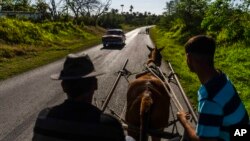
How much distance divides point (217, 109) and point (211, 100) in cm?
9

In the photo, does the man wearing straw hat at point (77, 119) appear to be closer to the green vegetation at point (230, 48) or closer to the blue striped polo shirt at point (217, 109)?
the blue striped polo shirt at point (217, 109)

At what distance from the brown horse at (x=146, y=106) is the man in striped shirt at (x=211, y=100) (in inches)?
67.6

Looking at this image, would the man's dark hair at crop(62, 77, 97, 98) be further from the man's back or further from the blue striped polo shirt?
the blue striped polo shirt

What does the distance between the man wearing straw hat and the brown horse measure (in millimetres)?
1869

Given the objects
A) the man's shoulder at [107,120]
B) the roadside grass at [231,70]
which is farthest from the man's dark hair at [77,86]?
the roadside grass at [231,70]

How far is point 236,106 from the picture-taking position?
3562 mm

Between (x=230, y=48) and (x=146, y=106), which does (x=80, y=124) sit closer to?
(x=146, y=106)

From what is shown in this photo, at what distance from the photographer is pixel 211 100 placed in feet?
11.0

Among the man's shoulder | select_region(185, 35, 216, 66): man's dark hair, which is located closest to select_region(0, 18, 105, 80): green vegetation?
the man's shoulder

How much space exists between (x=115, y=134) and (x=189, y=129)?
717 mm

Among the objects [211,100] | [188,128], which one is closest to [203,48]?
[211,100]

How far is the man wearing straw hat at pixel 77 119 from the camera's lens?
3.33m

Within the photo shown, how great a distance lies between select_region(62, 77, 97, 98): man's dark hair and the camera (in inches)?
134

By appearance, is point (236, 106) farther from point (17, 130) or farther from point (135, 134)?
point (17, 130)
